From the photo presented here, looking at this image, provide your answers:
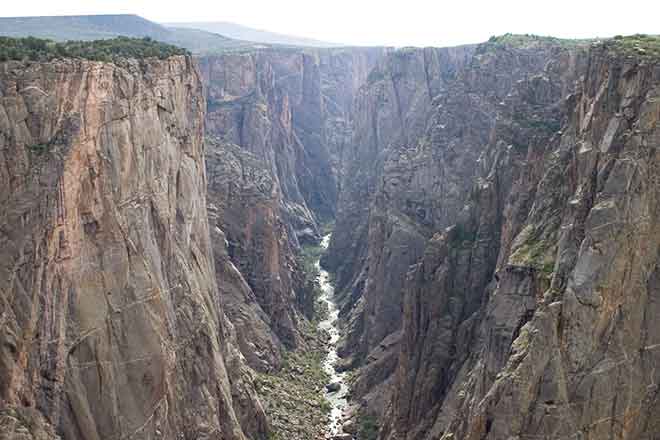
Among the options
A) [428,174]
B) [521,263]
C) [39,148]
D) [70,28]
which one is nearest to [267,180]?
[428,174]

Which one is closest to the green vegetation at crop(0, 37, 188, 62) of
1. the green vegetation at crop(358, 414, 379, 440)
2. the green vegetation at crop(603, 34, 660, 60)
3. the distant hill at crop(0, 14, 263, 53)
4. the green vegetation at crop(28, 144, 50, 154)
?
the green vegetation at crop(28, 144, 50, 154)

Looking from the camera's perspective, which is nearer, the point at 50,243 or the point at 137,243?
the point at 50,243

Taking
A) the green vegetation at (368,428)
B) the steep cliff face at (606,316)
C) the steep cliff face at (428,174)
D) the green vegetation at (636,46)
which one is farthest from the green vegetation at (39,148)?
the green vegetation at (368,428)

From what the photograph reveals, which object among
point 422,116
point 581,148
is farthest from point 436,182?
point 581,148

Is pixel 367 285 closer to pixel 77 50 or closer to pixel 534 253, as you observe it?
pixel 534 253

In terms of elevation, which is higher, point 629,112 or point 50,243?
point 629,112

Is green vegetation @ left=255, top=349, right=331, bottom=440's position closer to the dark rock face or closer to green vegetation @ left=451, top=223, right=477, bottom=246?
the dark rock face

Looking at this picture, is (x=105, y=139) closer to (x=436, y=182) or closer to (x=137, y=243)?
(x=137, y=243)

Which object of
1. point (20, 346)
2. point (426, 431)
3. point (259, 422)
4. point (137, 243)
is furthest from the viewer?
point (259, 422)
